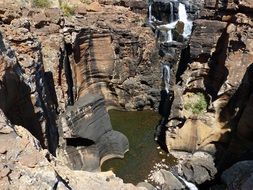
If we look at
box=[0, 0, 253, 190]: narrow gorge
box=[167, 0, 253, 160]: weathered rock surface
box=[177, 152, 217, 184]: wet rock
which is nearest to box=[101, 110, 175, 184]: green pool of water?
box=[0, 0, 253, 190]: narrow gorge

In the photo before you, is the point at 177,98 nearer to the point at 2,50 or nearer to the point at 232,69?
the point at 232,69

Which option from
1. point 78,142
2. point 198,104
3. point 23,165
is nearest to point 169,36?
point 198,104

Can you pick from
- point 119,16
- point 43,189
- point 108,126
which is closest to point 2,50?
point 43,189

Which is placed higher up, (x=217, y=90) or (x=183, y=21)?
(x=183, y=21)

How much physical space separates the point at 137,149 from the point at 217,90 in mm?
5597

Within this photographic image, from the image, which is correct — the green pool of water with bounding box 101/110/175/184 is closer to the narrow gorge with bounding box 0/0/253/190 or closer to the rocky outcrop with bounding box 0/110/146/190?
the narrow gorge with bounding box 0/0/253/190

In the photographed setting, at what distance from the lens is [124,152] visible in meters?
19.8

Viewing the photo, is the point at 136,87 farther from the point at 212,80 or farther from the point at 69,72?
the point at 212,80

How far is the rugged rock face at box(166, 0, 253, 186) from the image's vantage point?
1747 centimetres

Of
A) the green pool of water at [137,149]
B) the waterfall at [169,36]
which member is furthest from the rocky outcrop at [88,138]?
the waterfall at [169,36]

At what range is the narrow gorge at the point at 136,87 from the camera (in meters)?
13.4

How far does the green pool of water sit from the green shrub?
2.87 metres

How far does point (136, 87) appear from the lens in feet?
82.1

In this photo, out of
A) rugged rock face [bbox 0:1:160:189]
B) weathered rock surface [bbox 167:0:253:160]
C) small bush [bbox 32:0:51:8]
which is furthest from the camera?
small bush [bbox 32:0:51:8]
